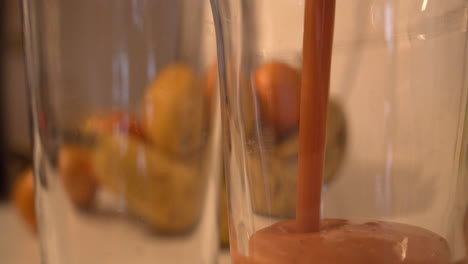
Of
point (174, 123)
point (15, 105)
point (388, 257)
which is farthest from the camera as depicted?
point (15, 105)

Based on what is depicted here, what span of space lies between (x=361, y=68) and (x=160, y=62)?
0.14 m

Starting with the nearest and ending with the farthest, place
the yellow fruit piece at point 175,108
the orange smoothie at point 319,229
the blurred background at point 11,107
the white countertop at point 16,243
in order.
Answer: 1. the orange smoothie at point 319,229
2. the yellow fruit piece at point 175,108
3. the white countertop at point 16,243
4. the blurred background at point 11,107

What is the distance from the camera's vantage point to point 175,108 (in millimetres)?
314

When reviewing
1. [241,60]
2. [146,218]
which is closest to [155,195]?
[146,218]

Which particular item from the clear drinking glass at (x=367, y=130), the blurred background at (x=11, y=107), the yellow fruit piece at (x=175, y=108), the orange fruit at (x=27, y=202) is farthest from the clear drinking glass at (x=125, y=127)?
Answer: the blurred background at (x=11, y=107)

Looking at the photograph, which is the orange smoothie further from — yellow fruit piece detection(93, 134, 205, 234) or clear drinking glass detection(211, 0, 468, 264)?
yellow fruit piece detection(93, 134, 205, 234)

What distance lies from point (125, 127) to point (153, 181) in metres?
0.04

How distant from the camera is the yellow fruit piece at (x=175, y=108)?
31 centimetres

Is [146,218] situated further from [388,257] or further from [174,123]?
[388,257]

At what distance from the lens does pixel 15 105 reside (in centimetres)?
84

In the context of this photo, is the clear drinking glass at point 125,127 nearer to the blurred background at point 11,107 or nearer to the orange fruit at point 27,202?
the orange fruit at point 27,202

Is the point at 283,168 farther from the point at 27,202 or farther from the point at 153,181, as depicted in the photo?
the point at 27,202

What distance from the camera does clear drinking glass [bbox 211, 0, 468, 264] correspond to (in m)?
0.19

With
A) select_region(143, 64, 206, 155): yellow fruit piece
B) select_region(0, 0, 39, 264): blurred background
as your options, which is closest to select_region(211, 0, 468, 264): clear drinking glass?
select_region(143, 64, 206, 155): yellow fruit piece
